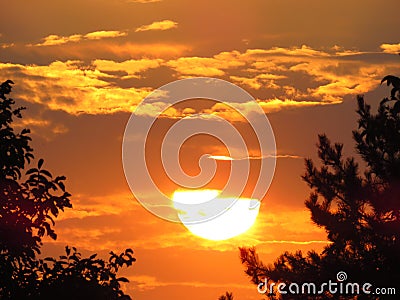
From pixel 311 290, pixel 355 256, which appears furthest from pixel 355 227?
pixel 311 290

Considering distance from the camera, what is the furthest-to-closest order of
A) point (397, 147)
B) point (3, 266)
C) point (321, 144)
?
point (321, 144)
point (397, 147)
point (3, 266)

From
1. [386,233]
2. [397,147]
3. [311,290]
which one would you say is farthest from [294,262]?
[397,147]

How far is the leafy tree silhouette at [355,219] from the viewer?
26.3m

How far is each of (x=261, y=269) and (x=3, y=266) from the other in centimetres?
1274

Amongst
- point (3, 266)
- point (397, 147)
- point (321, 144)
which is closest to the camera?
point (3, 266)

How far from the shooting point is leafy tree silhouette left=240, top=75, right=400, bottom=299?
26312 millimetres

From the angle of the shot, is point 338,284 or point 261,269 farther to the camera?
point 261,269

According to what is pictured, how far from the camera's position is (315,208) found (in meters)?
27.5

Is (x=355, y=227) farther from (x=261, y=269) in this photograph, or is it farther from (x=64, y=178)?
(x=64, y=178)

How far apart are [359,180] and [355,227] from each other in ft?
5.61

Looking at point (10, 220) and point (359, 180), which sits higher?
point (359, 180)

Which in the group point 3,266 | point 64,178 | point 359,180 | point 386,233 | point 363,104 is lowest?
point 3,266

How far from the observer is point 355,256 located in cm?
2705

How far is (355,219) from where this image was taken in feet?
89.7
